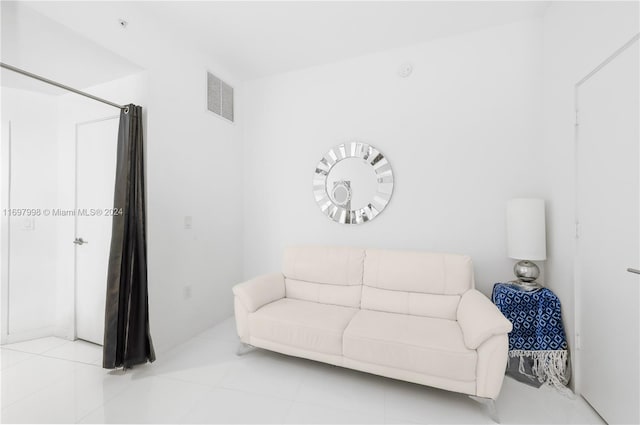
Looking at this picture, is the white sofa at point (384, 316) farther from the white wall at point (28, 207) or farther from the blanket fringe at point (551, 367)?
the white wall at point (28, 207)

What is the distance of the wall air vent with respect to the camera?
2875mm

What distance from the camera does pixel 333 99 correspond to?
9.79 feet

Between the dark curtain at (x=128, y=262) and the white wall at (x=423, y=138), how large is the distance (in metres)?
1.37

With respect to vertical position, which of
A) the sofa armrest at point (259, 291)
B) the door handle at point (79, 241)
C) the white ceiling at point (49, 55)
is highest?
the white ceiling at point (49, 55)

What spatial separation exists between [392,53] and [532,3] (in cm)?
112

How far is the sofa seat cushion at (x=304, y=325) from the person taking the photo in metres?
1.94

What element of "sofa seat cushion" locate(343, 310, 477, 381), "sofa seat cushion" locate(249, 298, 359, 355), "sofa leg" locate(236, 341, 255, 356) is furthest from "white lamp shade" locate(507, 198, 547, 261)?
"sofa leg" locate(236, 341, 255, 356)

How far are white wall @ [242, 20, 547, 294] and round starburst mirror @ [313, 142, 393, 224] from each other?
0.09 meters

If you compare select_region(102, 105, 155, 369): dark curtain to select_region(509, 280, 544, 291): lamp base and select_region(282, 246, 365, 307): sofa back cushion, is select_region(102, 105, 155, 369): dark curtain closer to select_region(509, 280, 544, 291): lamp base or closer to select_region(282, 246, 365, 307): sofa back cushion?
select_region(282, 246, 365, 307): sofa back cushion

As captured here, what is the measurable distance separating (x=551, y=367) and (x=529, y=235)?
0.91 m

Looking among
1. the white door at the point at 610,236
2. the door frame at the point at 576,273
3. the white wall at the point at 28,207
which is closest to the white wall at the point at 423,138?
the door frame at the point at 576,273

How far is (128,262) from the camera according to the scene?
6.85 ft

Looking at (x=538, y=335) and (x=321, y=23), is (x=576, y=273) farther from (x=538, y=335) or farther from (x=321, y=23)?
(x=321, y=23)

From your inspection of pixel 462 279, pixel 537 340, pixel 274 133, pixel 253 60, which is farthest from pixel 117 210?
pixel 537 340
